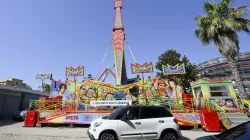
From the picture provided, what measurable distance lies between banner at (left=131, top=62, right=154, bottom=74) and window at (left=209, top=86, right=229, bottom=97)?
6.10 metres

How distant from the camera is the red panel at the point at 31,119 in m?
11.2

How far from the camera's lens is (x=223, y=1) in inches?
518

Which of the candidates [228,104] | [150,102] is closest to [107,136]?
[150,102]

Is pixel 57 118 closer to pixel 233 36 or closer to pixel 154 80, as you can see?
pixel 154 80

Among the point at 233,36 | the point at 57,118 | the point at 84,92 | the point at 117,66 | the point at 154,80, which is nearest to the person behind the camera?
the point at 57,118

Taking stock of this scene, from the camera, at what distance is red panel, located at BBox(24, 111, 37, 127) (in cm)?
1123

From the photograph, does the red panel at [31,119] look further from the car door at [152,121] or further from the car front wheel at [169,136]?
the car front wheel at [169,136]

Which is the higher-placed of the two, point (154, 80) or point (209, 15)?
point (209, 15)

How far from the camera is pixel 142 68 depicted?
47.9 feet

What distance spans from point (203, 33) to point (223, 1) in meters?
3.39

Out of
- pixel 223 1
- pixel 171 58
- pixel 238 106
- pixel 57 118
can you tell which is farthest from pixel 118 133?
pixel 171 58

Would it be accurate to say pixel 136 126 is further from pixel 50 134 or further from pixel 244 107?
pixel 244 107

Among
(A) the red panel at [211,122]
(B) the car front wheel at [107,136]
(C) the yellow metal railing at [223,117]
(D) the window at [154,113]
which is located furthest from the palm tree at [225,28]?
(B) the car front wheel at [107,136]

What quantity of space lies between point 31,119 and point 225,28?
19006 mm
